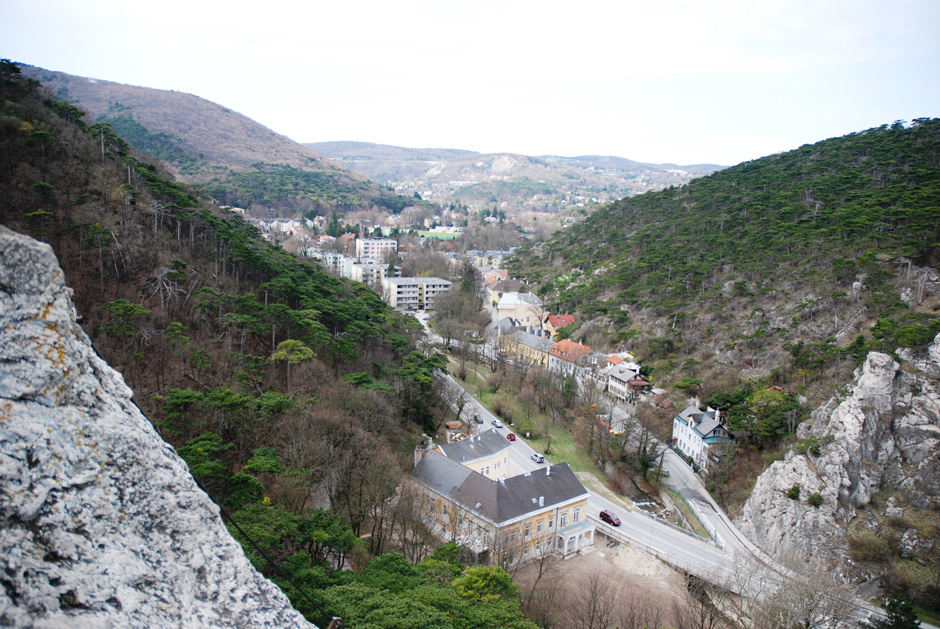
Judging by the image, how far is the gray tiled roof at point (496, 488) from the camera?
2270 cm

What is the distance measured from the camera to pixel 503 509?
22656 mm

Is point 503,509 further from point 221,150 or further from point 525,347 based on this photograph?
point 221,150

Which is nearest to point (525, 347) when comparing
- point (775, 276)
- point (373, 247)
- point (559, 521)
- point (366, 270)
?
point (775, 276)

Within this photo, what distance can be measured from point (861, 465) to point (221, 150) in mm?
149288

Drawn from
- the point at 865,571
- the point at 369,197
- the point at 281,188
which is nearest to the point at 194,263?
the point at 865,571

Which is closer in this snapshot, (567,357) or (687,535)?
(687,535)

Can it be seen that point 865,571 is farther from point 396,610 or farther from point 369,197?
point 369,197

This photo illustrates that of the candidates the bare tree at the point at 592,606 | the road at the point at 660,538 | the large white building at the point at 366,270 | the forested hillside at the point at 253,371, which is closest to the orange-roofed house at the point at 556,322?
the large white building at the point at 366,270

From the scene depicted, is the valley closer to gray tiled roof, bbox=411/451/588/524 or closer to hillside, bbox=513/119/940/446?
gray tiled roof, bbox=411/451/588/524

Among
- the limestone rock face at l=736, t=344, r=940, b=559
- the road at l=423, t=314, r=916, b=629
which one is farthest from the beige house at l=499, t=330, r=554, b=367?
the limestone rock face at l=736, t=344, r=940, b=559

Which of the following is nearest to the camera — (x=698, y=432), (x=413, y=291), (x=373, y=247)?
(x=698, y=432)

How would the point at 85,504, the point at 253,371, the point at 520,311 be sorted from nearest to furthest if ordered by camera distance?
the point at 85,504
the point at 253,371
the point at 520,311

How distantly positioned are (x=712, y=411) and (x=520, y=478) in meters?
16.6

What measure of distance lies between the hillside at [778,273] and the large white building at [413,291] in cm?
1335
